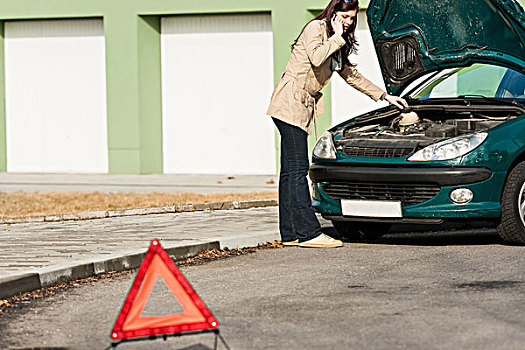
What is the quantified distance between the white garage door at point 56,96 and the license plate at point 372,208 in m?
11.5

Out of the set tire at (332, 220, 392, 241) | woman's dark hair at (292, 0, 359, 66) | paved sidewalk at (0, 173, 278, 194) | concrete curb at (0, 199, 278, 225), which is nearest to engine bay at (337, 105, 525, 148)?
woman's dark hair at (292, 0, 359, 66)

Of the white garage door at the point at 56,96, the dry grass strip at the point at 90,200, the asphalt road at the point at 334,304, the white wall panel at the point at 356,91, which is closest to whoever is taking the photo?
the asphalt road at the point at 334,304

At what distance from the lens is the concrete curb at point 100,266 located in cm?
675

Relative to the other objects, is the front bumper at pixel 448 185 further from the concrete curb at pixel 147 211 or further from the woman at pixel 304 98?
the concrete curb at pixel 147 211

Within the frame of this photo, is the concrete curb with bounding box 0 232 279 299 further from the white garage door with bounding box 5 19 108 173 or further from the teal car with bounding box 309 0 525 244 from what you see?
the white garage door with bounding box 5 19 108 173

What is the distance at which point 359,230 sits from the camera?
9.27m

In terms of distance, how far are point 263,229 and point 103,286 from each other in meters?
2.76

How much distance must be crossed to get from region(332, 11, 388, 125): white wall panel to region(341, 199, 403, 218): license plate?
10.0 metres

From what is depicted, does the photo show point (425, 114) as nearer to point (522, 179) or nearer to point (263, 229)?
point (522, 179)

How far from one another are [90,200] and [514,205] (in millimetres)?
6443

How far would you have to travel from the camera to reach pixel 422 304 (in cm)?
608

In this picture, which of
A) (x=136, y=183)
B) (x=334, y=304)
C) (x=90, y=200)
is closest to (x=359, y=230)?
(x=334, y=304)

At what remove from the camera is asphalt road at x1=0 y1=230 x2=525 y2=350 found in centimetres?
527

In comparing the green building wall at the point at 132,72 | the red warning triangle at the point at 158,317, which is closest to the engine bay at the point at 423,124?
the red warning triangle at the point at 158,317
